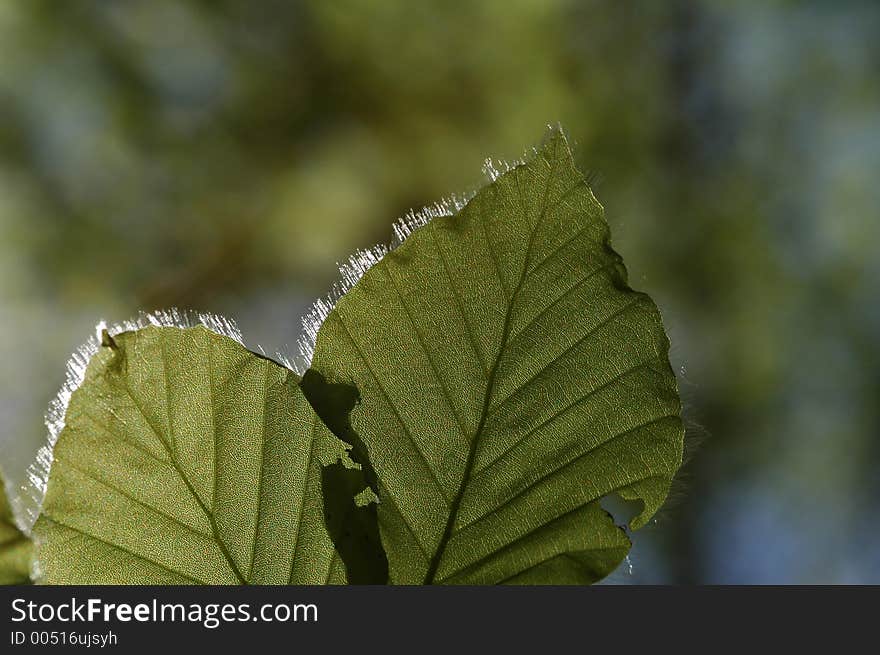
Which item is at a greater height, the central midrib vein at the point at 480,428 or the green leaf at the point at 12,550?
the central midrib vein at the point at 480,428

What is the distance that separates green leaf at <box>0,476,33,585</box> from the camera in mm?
96

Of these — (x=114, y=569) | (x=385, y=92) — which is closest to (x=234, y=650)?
(x=114, y=569)

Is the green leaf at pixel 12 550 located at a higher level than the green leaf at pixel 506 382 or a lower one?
lower

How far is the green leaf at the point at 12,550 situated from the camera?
0.10 metres

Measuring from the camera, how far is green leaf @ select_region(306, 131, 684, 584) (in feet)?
0.36

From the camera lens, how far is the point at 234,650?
10 cm

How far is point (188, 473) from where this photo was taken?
11 cm

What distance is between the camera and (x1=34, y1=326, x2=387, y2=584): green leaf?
4.3 inches

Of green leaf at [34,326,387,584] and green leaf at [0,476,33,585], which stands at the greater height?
green leaf at [34,326,387,584]

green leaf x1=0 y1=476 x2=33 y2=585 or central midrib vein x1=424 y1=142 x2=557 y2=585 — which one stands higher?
central midrib vein x1=424 y1=142 x2=557 y2=585

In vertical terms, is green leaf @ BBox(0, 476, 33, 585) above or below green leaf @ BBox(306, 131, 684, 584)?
below

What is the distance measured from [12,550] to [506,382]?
0.07m

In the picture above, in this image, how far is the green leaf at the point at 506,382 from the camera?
0.11m

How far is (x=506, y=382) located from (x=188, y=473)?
0.05 m
